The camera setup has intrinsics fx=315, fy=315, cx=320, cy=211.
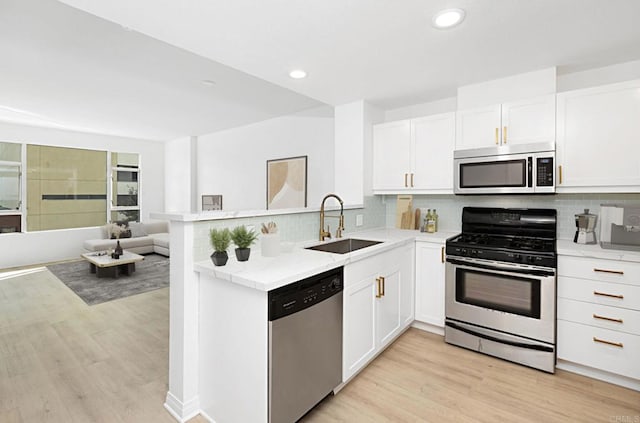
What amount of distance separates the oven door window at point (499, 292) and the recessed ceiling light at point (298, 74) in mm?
2193

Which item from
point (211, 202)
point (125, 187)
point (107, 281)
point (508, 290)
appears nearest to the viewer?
point (508, 290)

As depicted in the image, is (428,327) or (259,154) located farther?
(259,154)

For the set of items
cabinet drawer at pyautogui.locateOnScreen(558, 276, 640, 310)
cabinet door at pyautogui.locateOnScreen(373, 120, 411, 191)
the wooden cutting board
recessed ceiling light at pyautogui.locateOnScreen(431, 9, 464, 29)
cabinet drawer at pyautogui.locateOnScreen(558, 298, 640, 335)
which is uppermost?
recessed ceiling light at pyautogui.locateOnScreen(431, 9, 464, 29)

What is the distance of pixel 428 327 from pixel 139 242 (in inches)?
232

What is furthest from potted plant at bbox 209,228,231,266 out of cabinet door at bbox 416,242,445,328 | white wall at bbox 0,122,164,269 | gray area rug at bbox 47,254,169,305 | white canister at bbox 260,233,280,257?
white wall at bbox 0,122,164,269

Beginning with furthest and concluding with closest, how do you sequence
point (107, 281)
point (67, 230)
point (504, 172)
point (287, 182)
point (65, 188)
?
point (65, 188) → point (67, 230) → point (287, 182) → point (107, 281) → point (504, 172)

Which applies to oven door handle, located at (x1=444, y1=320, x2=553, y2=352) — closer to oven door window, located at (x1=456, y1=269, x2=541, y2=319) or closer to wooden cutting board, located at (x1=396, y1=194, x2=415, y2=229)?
oven door window, located at (x1=456, y1=269, x2=541, y2=319)

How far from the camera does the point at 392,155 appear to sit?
3.51 m

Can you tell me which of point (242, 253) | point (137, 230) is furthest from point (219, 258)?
point (137, 230)

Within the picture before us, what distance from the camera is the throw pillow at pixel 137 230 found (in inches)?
268

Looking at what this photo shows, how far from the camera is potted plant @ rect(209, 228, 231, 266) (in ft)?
5.99

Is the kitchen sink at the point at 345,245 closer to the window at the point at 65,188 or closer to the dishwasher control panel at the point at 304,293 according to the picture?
the dishwasher control panel at the point at 304,293

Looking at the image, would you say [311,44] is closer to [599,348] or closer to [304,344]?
[304,344]

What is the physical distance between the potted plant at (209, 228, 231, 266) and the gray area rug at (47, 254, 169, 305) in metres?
3.06
